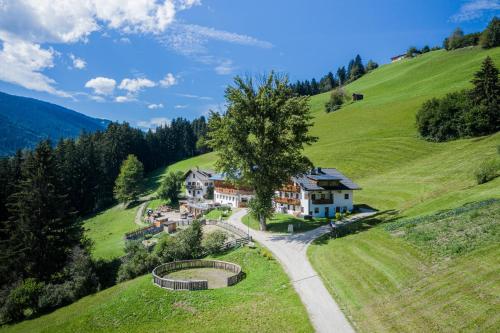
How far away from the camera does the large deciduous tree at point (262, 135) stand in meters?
44.1

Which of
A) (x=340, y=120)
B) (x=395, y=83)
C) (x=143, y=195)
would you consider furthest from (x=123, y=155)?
(x=395, y=83)

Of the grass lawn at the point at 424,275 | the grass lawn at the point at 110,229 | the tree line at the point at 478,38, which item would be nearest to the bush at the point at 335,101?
the tree line at the point at 478,38

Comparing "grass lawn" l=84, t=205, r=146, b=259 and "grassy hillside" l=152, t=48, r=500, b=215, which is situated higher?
"grassy hillside" l=152, t=48, r=500, b=215

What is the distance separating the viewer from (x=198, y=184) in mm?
96250

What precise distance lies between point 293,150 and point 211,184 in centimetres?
5165

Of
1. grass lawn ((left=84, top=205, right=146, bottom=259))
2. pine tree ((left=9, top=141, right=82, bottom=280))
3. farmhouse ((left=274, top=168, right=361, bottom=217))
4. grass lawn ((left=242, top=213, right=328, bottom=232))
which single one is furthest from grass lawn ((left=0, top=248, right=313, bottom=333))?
farmhouse ((left=274, top=168, right=361, bottom=217))

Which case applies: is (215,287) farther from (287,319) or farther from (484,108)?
(484,108)

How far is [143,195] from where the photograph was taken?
111 m

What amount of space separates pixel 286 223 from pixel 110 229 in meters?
47.5

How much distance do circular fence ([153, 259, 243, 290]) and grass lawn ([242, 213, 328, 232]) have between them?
44.2 feet

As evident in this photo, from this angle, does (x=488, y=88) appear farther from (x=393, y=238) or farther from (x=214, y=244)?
(x=214, y=244)

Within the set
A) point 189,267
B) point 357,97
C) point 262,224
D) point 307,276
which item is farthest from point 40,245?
point 357,97

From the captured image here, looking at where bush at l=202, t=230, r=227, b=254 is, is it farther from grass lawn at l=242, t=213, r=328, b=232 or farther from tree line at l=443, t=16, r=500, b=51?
tree line at l=443, t=16, r=500, b=51

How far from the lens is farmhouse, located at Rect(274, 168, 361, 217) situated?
183ft
